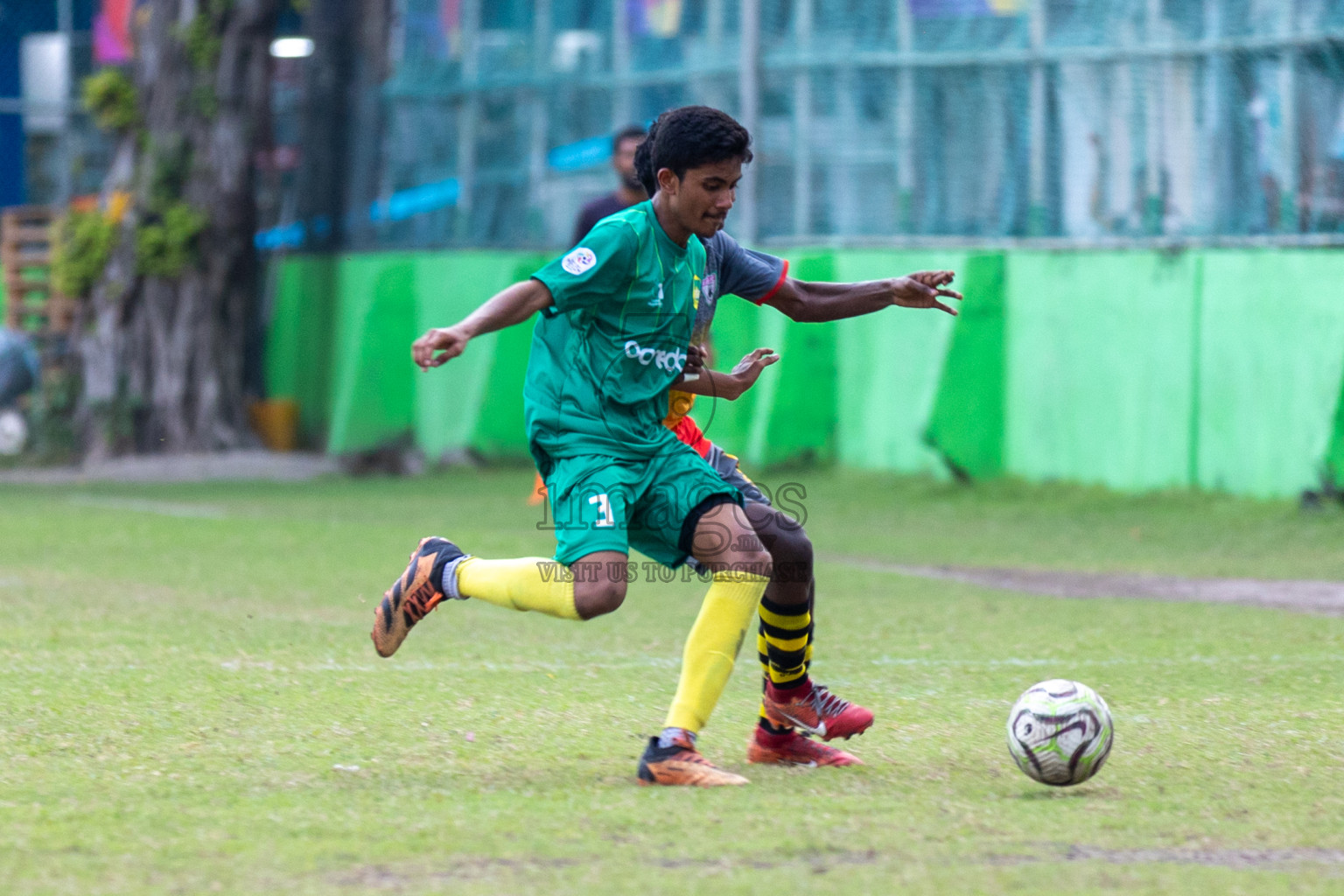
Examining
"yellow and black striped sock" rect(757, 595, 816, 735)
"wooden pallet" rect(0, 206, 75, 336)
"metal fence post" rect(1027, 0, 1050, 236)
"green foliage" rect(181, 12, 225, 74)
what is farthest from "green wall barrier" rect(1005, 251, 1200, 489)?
"wooden pallet" rect(0, 206, 75, 336)

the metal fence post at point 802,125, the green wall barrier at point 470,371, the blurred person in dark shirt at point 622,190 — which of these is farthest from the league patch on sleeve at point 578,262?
the green wall barrier at point 470,371

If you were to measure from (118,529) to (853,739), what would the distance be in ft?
25.9

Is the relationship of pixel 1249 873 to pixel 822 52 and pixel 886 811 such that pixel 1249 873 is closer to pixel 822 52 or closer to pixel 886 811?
pixel 886 811

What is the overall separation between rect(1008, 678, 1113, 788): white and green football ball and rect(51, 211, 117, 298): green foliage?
50.4 feet

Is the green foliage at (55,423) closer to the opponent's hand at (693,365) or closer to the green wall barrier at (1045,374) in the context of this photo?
the green wall barrier at (1045,374)

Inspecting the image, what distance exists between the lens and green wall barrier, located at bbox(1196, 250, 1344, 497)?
41.8 feet

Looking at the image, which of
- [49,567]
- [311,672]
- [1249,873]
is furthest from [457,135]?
[1249,873]

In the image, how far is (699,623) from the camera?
536 centimetres

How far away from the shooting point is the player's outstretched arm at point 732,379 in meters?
5.78

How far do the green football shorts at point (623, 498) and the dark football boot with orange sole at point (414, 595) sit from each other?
20.3 inches

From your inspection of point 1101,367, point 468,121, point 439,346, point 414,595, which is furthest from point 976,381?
point 439,346

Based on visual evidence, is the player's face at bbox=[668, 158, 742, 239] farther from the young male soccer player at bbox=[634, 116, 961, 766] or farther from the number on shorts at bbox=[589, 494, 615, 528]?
the number on shorts at bbox=[589, 494, 615, 528]

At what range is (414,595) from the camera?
5.81 meters

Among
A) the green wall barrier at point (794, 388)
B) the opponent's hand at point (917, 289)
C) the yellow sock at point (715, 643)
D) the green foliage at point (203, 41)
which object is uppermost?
the green foliage at point (203, 41)
